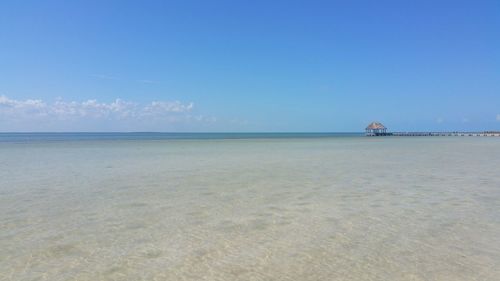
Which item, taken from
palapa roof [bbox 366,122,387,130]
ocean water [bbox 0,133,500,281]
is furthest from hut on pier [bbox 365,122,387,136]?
ocean water [bbox 0,133,500,281]

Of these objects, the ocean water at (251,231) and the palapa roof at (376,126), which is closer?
the ocean water at (251,231)

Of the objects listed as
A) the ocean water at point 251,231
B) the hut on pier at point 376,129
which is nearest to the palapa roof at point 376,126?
the hut on pier at point 376,129

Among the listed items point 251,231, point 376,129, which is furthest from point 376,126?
point 251,231

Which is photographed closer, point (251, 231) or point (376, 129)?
point (251, 231)

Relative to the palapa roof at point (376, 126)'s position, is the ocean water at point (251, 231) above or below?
below

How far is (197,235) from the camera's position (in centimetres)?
575

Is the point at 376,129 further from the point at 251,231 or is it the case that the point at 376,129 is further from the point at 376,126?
the point at 251,231

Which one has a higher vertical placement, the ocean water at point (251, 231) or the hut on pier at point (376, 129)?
the hut on pier at point (376, 129)

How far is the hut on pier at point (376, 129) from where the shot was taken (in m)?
95.0

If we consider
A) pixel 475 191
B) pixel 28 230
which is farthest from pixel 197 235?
pixel 475 191

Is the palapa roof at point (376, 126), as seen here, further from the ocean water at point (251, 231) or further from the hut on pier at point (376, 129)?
the ocean water at point (251, 231)

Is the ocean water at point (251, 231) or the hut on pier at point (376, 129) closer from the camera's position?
the ocean water at point (251, 231)

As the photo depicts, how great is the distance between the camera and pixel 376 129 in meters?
96.8

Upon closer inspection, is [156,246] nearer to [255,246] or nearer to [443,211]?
[255,246]
